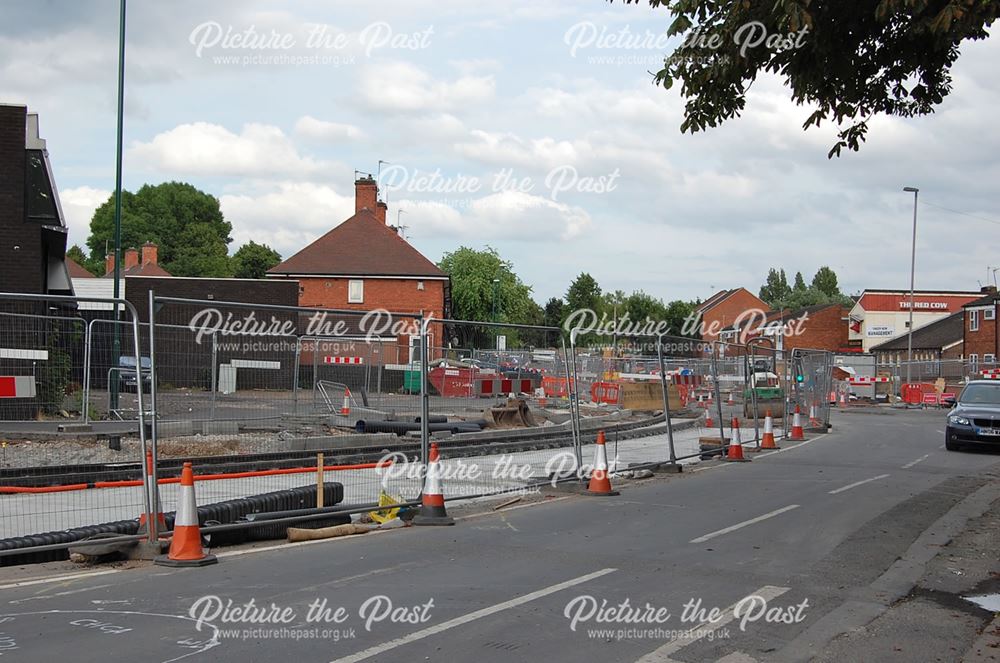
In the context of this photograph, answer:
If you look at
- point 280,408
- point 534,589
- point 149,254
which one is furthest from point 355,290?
point 534,589

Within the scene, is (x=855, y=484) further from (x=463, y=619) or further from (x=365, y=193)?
(x=365, y=193)

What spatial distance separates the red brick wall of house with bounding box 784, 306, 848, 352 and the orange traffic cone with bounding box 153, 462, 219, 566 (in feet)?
327

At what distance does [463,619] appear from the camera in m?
6.66

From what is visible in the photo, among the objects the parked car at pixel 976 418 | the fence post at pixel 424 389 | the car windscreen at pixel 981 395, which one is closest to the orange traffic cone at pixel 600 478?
the fence post at pixel 424 389

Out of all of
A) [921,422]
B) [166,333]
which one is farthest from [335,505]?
[921,422]

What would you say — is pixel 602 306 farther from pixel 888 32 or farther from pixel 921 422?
pixel 888 32

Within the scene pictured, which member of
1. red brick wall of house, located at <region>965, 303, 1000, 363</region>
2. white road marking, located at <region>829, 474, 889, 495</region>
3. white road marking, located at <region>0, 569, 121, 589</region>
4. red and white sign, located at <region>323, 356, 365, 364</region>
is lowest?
white road marking, located at <region>829, 474, 889, 495</region>

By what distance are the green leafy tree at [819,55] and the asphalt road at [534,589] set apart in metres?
4.95

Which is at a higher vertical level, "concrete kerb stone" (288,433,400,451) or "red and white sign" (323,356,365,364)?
"red and white sign" (323,356,365,364)

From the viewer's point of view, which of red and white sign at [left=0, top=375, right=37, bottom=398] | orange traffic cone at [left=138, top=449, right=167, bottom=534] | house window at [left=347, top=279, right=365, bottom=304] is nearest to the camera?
orange traffic cone at [left=138, top=449, right=167, bottom=534]

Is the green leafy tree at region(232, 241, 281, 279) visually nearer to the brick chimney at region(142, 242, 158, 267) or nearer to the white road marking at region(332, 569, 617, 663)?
the brick chimney at region(142, 242, 158, 267)

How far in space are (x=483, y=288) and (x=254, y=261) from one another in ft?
98.2

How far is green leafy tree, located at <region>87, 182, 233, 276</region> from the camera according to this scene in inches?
4028

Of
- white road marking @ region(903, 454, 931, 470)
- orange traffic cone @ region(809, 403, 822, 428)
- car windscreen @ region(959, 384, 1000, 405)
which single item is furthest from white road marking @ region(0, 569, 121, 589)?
orange traffic cone @ region(809, 403, 822, 428)
